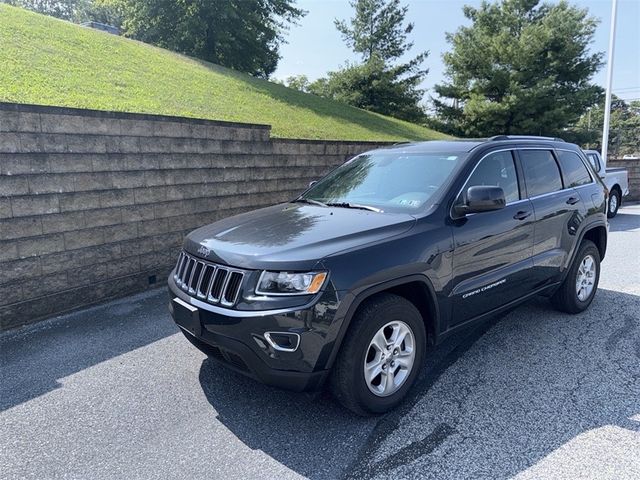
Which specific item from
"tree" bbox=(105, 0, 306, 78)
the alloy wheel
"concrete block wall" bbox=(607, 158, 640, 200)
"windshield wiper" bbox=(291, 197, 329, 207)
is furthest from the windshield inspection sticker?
"tree" bbox=(105, 0, 306, 78)

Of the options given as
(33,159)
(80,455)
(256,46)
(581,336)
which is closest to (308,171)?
(33,159)

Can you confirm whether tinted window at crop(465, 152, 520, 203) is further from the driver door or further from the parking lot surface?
the parking lot surface

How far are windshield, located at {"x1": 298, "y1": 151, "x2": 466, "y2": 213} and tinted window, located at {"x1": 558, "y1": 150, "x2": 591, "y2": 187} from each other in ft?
5.49

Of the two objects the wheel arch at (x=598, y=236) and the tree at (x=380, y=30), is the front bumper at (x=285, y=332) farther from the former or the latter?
the tree at (x=380, y=30)

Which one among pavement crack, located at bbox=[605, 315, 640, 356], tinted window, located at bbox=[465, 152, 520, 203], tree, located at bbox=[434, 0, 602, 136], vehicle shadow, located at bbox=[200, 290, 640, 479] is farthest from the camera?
tree, located at bbox=[434, 0, 602, 136]

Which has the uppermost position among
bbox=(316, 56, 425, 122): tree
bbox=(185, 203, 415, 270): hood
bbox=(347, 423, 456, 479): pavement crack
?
bbox=(316, 56, 425, 122): tree

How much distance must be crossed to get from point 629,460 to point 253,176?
550 cm

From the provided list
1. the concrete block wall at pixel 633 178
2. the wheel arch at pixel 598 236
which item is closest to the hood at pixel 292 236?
the wheel arch at pixel 598 236

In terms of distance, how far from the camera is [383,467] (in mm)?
2500

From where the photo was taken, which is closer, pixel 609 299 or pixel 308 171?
pixel 609 299

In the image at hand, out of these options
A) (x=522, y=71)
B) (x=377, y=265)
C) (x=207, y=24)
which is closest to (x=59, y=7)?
(x=207, y=24)

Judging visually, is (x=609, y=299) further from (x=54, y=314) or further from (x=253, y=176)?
(x=54, y=314)

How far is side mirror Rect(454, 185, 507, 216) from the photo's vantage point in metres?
3.24

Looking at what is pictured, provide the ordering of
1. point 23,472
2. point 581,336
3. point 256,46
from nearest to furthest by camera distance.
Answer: point 23,472 → point 581,336 → point 256,46
